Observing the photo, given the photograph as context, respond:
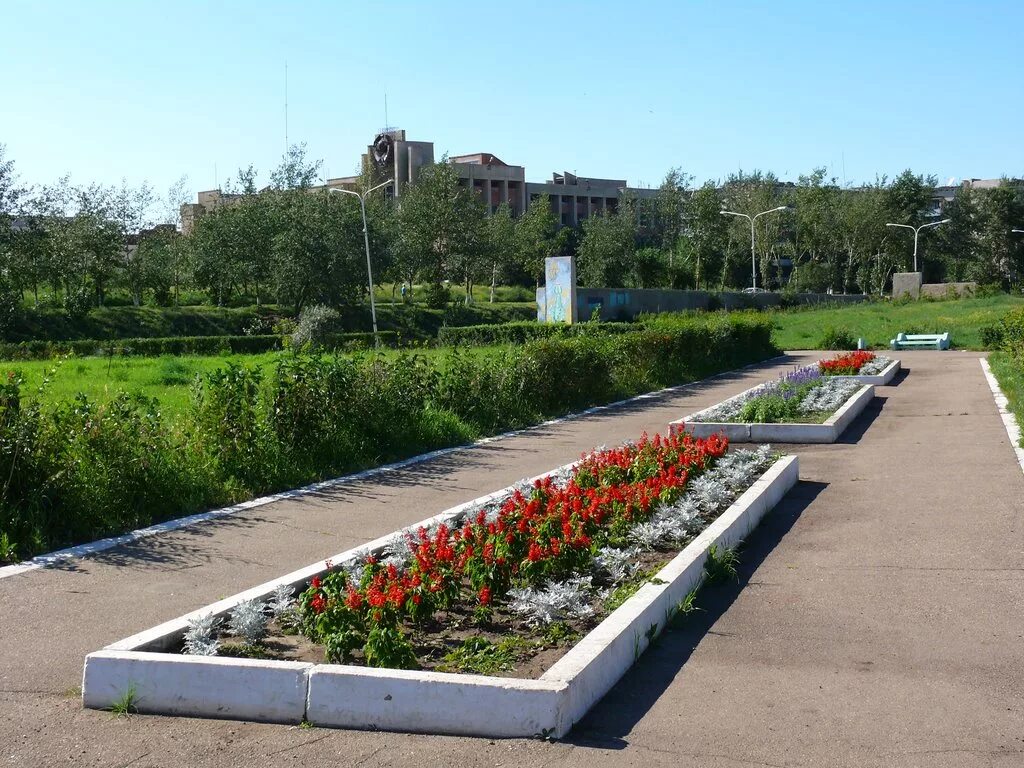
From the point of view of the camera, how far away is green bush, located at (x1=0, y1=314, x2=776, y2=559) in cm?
759

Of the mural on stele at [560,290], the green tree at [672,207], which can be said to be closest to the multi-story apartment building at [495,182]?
the green tree at [672,207]

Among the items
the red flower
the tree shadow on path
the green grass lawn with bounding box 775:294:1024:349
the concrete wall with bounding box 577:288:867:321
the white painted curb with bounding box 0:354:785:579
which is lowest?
the tree shadow on path

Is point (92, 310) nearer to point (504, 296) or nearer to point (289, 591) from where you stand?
point (504, 296)

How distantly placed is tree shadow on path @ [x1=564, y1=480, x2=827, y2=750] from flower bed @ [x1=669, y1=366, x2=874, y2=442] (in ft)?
17.0

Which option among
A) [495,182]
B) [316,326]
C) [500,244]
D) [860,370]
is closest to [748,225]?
[500,244]

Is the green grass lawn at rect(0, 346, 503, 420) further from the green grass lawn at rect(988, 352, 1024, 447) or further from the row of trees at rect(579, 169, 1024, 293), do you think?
the row of trees at rect(579, 169, 1024, 293)

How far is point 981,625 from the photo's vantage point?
5652 mm

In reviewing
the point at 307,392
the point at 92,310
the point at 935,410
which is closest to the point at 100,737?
the point at 307,392

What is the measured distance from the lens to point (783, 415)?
13578 mm

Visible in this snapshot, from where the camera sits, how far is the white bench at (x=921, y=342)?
32531 mm

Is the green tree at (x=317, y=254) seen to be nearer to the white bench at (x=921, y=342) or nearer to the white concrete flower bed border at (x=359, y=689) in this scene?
the white bench at (x=921, y=342)

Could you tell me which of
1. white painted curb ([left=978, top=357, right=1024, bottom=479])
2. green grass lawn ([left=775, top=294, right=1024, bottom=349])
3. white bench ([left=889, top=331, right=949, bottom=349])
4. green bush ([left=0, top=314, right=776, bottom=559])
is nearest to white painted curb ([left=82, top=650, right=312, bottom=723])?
green bush ([left=0, top=314, right=776, bottom=559])

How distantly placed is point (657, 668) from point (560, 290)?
3433cm

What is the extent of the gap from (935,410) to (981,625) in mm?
11328
